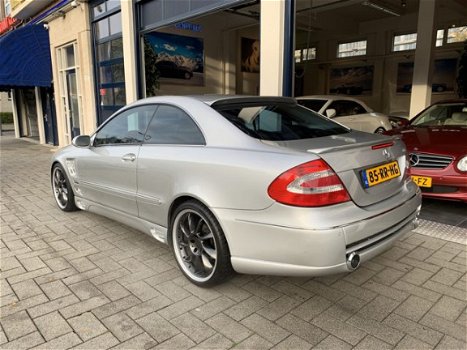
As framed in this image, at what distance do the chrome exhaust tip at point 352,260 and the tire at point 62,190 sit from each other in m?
3.78

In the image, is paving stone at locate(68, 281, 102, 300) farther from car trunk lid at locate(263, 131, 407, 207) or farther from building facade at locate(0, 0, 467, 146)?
building facade at locate(0, 0, 467, 146)

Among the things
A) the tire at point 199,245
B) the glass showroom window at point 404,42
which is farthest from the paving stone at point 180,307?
the glass showroom window at point 404,42

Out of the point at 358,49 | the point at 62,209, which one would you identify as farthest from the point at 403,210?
the point at 358,49

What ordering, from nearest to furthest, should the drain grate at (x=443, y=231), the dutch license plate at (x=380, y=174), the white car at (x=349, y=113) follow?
the dutch license plate at (x=380, y=174) → the drain grate at (x=443, y=231) → the white car at (x=349, y=113)

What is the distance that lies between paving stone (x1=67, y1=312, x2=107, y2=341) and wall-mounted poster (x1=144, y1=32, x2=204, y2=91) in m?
9.80

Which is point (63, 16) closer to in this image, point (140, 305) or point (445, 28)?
point (140, 305)

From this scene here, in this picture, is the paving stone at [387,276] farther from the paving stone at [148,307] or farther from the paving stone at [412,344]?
the paving stone at [148,307]

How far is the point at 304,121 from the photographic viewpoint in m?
3.34

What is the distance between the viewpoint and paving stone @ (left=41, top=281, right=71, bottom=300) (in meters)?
2.97

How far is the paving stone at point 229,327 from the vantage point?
244 cm

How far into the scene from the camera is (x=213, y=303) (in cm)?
284

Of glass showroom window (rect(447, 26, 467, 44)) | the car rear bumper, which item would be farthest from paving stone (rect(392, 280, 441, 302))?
glass showroom window (rect(447, 26, 467, 44))

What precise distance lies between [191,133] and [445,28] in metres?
15.5

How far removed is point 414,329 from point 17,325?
2.64 meters
